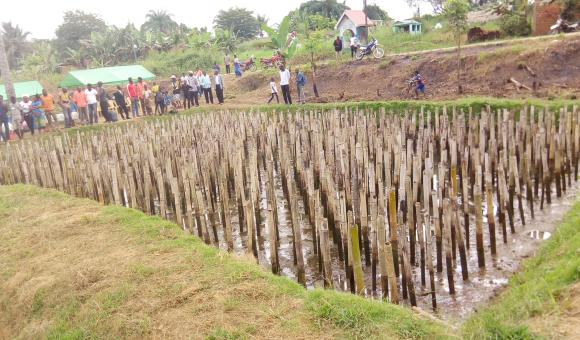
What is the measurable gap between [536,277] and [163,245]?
3.65m

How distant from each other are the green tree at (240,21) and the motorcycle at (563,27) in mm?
26974

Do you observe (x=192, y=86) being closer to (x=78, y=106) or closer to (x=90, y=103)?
(x=90, y=103)

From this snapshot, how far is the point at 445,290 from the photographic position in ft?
16.9

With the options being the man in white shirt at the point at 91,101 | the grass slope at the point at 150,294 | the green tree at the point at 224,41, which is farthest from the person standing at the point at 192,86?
→ the grass slope at the point at 150,294

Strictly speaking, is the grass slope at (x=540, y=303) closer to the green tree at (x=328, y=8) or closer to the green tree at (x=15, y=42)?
the green tree at (x=328, y=8)

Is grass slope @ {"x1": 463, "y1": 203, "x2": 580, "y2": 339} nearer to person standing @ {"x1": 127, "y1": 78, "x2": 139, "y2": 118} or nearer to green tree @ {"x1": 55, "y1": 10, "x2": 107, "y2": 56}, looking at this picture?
person standing @ {"x1": 127, "y1": 78, "x2": 139, "y2": 118}

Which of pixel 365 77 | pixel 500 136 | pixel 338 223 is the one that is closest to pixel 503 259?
pixel 338 223

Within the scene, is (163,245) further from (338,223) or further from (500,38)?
(500,38)

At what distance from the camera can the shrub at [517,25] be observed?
18.2m

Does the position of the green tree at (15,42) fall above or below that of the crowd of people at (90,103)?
above

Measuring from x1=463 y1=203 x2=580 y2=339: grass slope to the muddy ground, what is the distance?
8.21m

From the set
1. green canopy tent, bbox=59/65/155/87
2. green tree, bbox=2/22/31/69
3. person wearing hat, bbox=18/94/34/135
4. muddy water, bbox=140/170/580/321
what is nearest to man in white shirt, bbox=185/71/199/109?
green canopy tent, bbox=59/65/155/87

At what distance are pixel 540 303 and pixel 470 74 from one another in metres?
12.9

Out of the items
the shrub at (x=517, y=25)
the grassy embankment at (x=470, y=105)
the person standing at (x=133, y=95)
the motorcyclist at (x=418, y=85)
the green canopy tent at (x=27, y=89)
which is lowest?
the grassy embankment at (x=470, y=105)
